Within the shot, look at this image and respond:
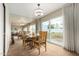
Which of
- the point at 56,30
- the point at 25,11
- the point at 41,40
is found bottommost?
the point at 41,40

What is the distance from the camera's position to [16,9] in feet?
6.58

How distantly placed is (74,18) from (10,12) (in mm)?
1642

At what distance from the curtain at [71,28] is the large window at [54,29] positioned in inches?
5.2

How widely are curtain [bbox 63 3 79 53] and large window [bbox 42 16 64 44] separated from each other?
13 centimetres

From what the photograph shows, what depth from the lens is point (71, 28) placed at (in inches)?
82.7

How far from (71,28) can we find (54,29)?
433mm

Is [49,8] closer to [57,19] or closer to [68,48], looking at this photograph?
[57,19]

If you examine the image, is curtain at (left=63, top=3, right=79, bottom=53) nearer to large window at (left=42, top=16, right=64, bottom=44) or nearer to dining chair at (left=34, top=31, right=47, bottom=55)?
large window at (left=42, top=16, right=64, bottom=44)

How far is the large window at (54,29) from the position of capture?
2.07 metres

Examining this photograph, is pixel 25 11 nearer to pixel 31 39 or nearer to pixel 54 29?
pixel 31 39

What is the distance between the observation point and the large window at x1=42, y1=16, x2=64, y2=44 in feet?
6.79

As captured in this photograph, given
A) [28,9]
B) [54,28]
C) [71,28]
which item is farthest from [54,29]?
[28,9]

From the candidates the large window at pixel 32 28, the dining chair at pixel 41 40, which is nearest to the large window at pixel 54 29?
the dining chair at pixel 41 40

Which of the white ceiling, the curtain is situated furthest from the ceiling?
the curtain
